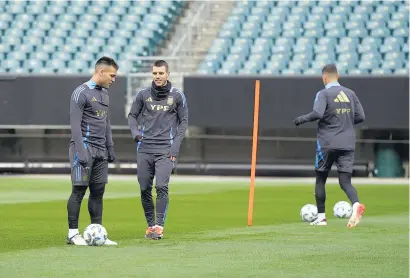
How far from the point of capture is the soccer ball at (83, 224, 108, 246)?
470 inches

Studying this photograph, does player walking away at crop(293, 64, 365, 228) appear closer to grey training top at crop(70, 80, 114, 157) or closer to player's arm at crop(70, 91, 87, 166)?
grey training top at crop(70, 80, 114, 157)

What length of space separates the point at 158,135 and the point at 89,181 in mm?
1240

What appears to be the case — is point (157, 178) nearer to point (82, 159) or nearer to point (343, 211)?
point (82, 159)

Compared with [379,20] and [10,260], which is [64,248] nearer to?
[10,260]

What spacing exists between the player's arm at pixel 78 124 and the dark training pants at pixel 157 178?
120 cm

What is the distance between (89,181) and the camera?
12.2 metres

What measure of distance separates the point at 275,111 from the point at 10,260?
60.8ft

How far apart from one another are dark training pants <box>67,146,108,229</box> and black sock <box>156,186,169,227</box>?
30.5 inches

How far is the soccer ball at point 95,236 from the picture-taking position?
1195cm

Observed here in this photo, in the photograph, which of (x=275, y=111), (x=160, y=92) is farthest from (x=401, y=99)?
(x=160, y=92)

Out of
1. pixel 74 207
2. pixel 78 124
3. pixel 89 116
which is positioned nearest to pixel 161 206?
pixel 74 207

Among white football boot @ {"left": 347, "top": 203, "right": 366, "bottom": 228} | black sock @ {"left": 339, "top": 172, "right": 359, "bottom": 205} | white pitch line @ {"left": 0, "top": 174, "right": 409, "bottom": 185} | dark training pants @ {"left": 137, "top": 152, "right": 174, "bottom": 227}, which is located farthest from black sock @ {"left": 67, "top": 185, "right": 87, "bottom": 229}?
white pitch line @ {"left": 0, "top": 174, "right": 409, "bottom": 185}

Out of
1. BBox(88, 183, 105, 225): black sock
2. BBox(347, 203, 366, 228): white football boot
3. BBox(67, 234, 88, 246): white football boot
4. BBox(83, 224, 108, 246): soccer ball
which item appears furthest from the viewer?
BBox(347, 203, 366, 228): white football boot

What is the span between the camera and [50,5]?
34344 mm
